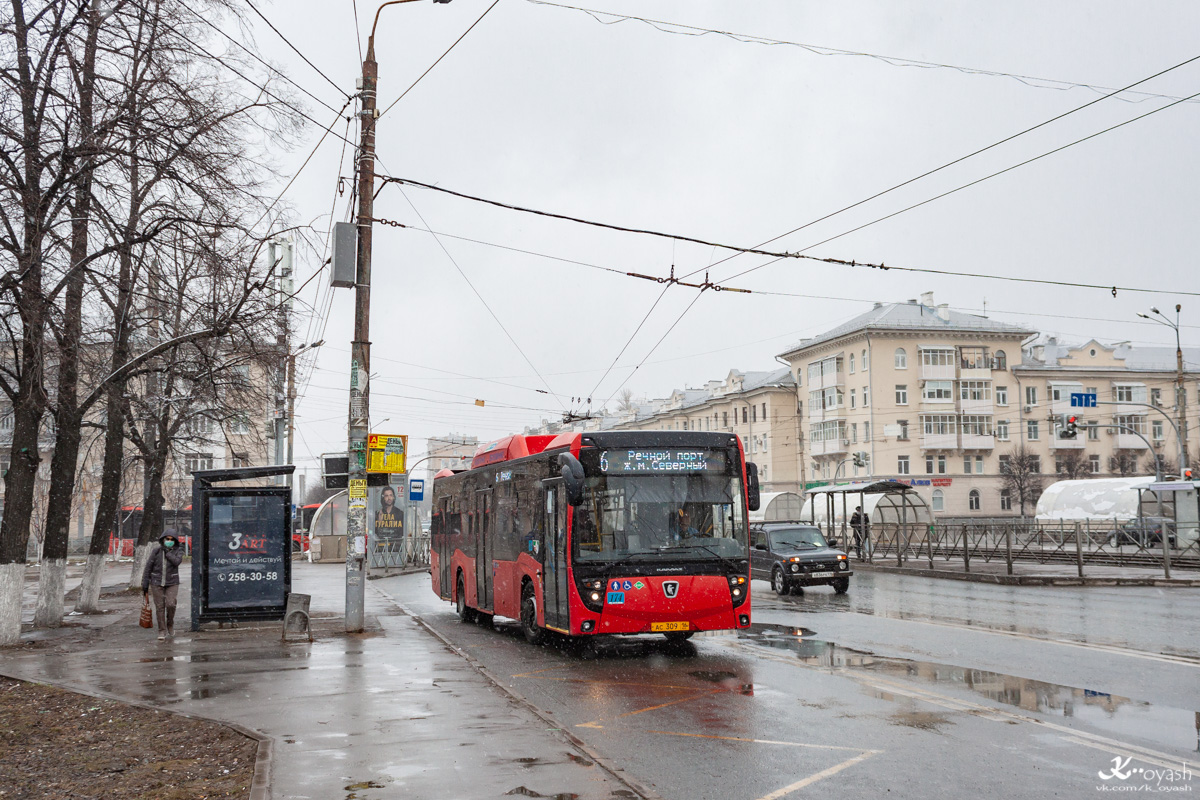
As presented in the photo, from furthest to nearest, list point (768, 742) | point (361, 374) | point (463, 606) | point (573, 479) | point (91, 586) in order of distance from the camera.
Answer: point (91, 586) < point (463, 606) < point (361, 374) < point (573, 479) < point (768, 742)

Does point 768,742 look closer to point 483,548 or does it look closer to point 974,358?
point 483,548

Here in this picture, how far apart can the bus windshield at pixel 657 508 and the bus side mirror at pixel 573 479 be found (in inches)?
21.8

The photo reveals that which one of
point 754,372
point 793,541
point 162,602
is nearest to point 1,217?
point 162,602

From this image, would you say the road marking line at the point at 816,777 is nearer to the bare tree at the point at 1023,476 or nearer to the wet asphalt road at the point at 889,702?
the wet asphalt road at the point at 889,702

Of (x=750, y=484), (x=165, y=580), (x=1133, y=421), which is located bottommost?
(x=165, y=580)

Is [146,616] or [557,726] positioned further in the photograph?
[146,616]

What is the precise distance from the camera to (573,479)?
12.9 meters

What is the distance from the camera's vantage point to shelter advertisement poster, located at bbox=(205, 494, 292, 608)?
722 inches

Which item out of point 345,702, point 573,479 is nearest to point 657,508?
point 573,479

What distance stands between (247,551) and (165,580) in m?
1.43

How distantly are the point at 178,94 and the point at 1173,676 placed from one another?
1390 centimetres

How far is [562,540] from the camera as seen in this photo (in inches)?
541

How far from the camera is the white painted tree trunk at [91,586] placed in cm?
2219

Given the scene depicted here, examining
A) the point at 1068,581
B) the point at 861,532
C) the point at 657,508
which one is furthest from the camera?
the point at 861,532
